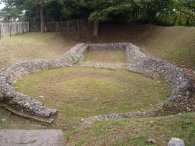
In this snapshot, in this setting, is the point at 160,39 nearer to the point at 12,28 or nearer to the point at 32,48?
the point at 32,48

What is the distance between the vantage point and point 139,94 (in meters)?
17.6

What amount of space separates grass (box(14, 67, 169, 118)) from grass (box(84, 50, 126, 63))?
4881 mm

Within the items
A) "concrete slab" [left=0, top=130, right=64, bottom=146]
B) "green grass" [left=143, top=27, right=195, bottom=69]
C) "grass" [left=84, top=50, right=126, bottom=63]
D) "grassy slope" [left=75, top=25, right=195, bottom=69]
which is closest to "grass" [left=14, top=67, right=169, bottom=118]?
"concrete slab" [left=0, top=130, right=64, bottom=146]

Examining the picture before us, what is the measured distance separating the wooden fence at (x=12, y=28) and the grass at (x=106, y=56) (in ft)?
25.3

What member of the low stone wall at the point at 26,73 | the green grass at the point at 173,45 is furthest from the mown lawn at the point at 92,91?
the green grass at the point at 173,45

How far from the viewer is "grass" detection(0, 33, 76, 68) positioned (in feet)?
76.8

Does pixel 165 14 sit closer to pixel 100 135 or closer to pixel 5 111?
pixel 5 111

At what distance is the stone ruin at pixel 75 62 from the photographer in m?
14.2

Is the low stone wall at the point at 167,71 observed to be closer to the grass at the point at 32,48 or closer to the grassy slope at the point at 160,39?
the grassy slope at the point at 160,39

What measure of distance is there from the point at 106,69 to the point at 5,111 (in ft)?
37.2

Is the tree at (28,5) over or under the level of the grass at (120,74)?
over

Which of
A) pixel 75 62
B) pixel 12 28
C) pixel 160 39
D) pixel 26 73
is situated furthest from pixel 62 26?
pixel 26 73

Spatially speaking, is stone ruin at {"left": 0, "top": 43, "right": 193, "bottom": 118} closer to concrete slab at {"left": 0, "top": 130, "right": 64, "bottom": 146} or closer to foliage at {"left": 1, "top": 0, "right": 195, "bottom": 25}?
concrete slab at {"left": 0, "top": 130, "right": 64, "bottom": 146}

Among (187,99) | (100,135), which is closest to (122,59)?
(187,99)
